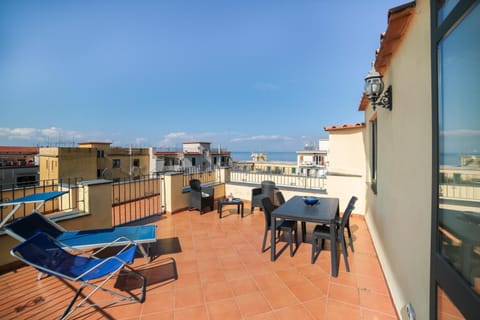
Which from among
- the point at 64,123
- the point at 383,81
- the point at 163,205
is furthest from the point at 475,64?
the point at 64,123

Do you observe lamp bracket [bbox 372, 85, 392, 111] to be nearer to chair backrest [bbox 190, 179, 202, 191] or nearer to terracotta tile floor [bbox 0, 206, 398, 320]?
terracotta tile floor [bbox 0, 206, 398, 320]

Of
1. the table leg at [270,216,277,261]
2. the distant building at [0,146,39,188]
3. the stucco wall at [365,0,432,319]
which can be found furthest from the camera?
the distant building at [0,146,39,188]

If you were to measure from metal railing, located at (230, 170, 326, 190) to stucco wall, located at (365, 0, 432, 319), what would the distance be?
4.07 m

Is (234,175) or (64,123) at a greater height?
(64,123)

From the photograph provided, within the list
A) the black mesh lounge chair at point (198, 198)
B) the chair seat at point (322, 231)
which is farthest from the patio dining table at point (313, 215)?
the black mesh lounge chair at point (198, 198)

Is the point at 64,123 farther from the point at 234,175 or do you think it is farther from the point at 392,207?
the point at 392,207

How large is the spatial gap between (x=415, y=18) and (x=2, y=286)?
5.08m

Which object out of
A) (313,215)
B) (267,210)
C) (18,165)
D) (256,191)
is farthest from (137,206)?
(18,165)

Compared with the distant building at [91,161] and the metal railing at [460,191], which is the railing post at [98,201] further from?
the distant building at [91,161]

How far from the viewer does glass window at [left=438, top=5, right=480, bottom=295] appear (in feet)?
2.95

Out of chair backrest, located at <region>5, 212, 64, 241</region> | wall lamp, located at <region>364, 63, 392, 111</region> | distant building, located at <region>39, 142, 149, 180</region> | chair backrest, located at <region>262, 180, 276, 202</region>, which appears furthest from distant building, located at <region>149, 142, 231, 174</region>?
wall lamp, located at <region>364, 63, 392, 111</region>

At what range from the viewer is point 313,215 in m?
3.13

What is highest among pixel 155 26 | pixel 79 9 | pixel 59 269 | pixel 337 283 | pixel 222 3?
pixel 222 3

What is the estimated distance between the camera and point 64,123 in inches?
1184
